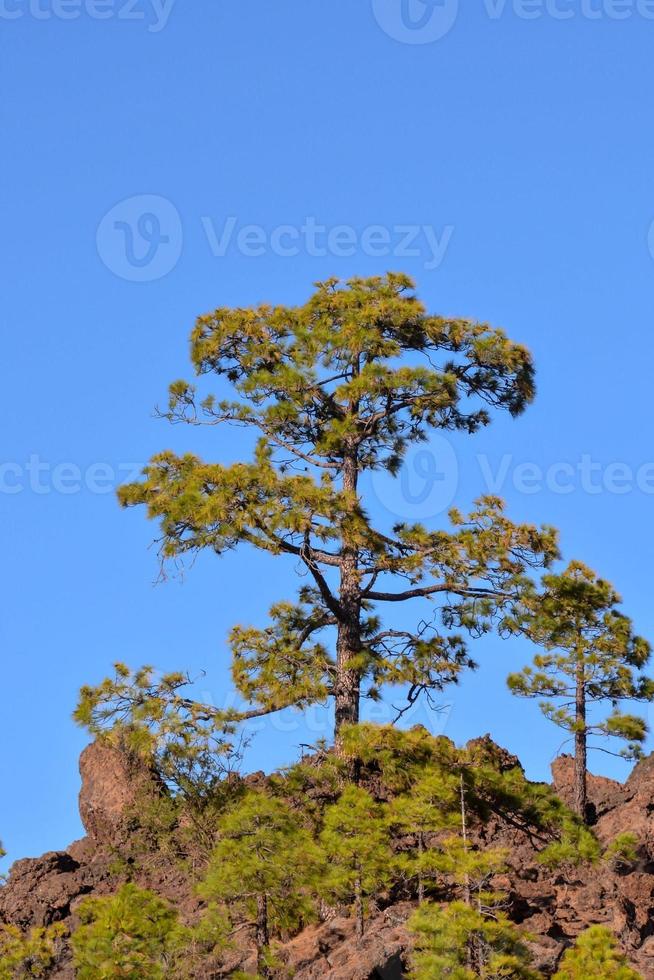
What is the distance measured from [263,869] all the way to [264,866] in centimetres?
5

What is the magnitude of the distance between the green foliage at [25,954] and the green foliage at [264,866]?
3356mm

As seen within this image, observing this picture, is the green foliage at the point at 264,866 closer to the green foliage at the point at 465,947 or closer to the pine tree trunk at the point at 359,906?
the pine tree trunk at the point at 359,906

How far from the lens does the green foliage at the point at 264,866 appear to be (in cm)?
2872

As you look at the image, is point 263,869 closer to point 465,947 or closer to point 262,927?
point 262,927

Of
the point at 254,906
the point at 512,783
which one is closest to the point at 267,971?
the point at 254,906

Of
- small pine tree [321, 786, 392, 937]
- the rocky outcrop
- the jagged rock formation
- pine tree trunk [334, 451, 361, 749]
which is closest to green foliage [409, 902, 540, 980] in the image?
the jagged rock formation

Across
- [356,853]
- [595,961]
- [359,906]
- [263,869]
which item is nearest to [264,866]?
[263,869]

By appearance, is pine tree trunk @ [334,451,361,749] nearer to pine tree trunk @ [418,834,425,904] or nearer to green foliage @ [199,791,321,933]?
pine tree trunk @ [418,834,425,904]

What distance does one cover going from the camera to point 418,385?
113ft

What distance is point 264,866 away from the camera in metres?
28.7

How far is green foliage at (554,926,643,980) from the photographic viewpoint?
25.3 m

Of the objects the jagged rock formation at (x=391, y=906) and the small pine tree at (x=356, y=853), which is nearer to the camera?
the jagged rock formation at (x=391, y=906)

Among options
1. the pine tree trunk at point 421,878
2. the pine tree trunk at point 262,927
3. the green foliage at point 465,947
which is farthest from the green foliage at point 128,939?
the green foliage at point 465,947

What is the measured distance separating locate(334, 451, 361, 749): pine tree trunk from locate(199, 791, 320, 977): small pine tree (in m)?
3.67
